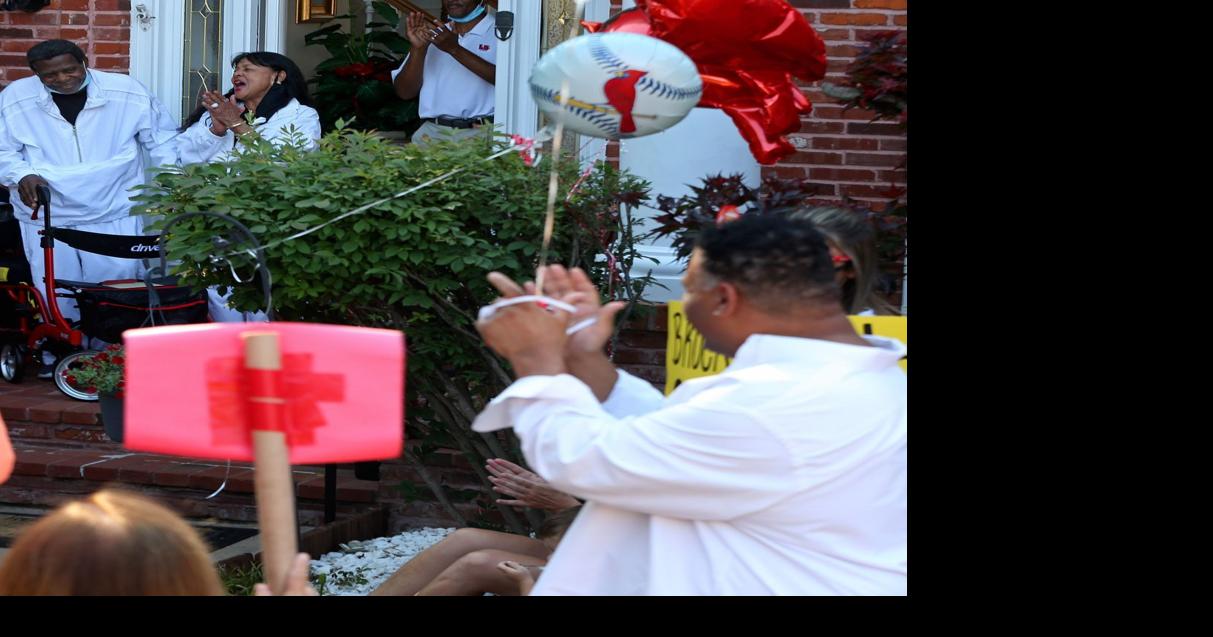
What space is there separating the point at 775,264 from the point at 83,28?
6085 mm

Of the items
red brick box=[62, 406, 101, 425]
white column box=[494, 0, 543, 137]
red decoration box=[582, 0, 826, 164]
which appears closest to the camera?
red decoration box=[582, 0, 826, 164]

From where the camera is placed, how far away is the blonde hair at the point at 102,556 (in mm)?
1844

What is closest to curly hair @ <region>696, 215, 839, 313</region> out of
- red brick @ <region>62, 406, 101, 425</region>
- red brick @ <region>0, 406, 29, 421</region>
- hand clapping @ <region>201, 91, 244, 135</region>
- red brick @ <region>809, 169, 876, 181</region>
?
red brick @ <region>809, 169, 876, 181</region>

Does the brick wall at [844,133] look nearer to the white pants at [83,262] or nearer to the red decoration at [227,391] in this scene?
the white pants at [83,262]

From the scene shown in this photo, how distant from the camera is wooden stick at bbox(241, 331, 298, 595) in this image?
2045 mm

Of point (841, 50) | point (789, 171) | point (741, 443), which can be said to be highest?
point (841, 50)

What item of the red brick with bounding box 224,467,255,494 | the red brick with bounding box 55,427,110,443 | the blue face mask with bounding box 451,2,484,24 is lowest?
the red brick with bounding box 224,467,255,494

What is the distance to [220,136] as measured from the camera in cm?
724

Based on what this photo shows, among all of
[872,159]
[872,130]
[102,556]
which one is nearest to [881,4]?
[872,130]

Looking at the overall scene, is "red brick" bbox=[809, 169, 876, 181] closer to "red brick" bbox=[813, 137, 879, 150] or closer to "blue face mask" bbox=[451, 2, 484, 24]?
"red brick" bbox=[813, 137, 879, 150]

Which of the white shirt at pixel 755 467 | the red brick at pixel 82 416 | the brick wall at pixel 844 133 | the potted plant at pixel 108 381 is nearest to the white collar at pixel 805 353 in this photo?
the white shirt at pixel 755 467

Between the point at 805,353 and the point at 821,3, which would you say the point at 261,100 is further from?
the point at 805,353

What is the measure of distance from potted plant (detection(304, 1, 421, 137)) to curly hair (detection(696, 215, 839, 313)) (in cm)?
630

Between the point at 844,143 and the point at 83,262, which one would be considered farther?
the point at 83,262
